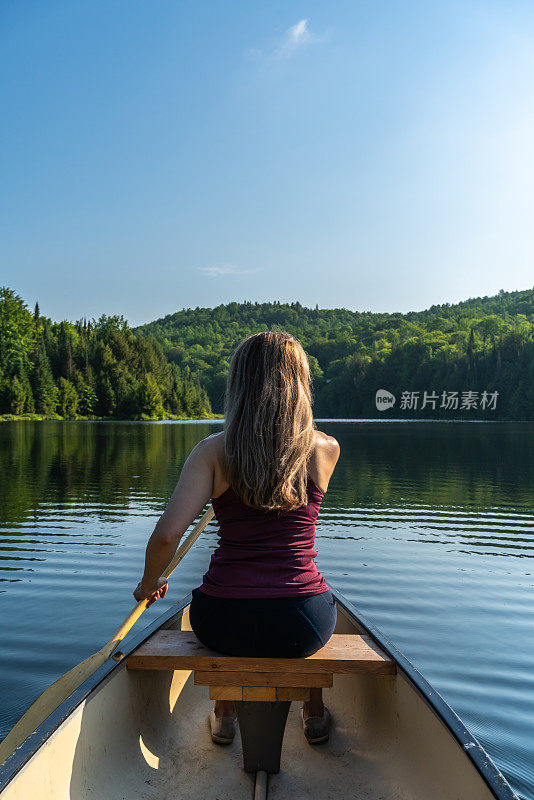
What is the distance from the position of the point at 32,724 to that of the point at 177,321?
15153 cm

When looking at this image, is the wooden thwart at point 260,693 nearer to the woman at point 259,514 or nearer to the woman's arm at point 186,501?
the woman at point 259,514

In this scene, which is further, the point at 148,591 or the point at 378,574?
the point at 378,574

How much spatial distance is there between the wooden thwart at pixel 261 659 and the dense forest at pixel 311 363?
7223 cm

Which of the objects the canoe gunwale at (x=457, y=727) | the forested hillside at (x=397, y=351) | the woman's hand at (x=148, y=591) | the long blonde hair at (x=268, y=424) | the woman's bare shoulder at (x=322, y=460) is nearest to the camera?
the canoe gunwale at (x=457, y=727)

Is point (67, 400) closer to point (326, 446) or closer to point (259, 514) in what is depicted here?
point (326, 446)

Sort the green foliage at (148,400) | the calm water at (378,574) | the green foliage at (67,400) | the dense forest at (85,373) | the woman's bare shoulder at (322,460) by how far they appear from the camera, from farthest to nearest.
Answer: the green foliage at (148,400)
the green foliage at (67,400)
the dense forest at (85,373)
the calm water at (378,574)
the woman's bare shoulder at (322,460)

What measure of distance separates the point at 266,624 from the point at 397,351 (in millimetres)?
119848

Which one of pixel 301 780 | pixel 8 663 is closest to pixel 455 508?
pixel 8 663

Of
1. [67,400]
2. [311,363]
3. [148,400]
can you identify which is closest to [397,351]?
[311,363]

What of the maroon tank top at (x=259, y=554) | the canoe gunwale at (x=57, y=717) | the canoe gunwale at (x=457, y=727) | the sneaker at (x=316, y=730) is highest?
the maroon tank top at (x=259, y=554)

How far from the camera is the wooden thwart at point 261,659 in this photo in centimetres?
257

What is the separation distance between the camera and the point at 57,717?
7.72 ft

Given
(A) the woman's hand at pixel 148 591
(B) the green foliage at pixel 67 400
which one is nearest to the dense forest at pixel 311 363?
(B) the green foliage at pixel 67 400

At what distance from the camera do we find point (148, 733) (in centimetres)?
307
